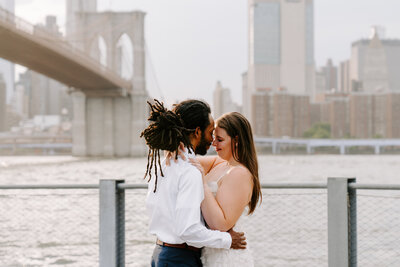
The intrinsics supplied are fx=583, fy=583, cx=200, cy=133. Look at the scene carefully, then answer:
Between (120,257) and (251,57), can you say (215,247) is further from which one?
(251,57)

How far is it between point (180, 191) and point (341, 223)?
1.34 meters

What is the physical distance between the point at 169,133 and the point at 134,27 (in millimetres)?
51934

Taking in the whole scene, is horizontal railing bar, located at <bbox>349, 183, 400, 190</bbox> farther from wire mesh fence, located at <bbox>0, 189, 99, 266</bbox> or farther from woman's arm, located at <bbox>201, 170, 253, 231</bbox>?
wire mesh fence, located at <bbox>0, 189, 99, 266</bbox>

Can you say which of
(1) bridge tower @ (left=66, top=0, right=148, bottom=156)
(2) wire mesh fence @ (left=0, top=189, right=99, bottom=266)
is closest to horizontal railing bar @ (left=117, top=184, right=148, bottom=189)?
(2) wire mesh fence @ (left=0, top=189, right=99, bottom=266)

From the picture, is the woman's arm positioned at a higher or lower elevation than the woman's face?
lower

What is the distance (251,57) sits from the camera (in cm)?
17200

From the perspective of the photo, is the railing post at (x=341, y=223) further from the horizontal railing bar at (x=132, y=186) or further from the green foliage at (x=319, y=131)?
the green foliage at (x=319, y=131)

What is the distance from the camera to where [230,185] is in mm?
1985

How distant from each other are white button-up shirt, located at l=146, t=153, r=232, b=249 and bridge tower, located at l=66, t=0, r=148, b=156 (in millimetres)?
45973

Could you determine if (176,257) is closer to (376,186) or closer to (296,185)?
(296,185)

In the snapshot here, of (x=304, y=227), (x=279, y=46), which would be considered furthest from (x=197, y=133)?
(x=279, y=46)

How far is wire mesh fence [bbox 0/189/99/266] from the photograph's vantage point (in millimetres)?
3461

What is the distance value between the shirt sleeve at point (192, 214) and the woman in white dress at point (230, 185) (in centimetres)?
5

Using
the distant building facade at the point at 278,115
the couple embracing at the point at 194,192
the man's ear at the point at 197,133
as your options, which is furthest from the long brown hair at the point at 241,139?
the distant building facade at the point at 278,115
